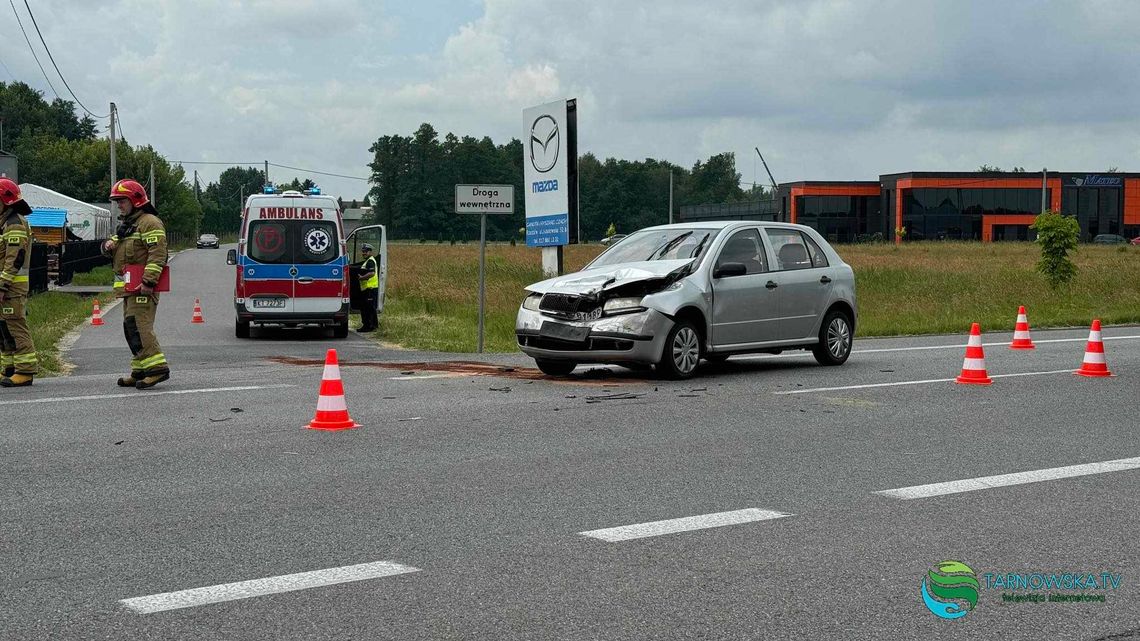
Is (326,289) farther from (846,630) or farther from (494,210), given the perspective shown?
(846,630)

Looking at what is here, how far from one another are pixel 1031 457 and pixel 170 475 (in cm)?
553

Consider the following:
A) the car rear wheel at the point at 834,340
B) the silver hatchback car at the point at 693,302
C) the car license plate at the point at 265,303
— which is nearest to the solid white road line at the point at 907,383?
the silver hatchback car at the point at 693,302

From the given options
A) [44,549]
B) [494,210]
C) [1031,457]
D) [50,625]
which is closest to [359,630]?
[50,625]

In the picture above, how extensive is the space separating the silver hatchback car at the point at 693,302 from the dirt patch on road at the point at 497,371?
0.23 meters

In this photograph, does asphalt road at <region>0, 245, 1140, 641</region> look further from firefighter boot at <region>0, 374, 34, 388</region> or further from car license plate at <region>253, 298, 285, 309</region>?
car license plate at <region>253, 298, 285, 309</region>

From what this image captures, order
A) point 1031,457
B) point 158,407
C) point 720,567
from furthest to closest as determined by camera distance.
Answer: point 158,407 → point 1031,457 → point 720,567

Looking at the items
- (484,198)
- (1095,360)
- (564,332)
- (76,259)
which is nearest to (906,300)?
(484,198)

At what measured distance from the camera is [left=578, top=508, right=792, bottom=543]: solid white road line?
598 centimetres

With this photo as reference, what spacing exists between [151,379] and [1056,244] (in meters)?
26.7

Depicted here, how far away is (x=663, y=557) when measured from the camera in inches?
219

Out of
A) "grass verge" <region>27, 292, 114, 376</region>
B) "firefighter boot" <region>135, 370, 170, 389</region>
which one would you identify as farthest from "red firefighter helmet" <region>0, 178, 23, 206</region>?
"grass verge" <region>27, 292, 114, 376</region>

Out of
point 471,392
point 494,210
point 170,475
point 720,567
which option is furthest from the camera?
point 494,210

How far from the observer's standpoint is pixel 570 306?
12641 mm

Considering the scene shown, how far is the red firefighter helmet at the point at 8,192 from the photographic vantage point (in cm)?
1207
